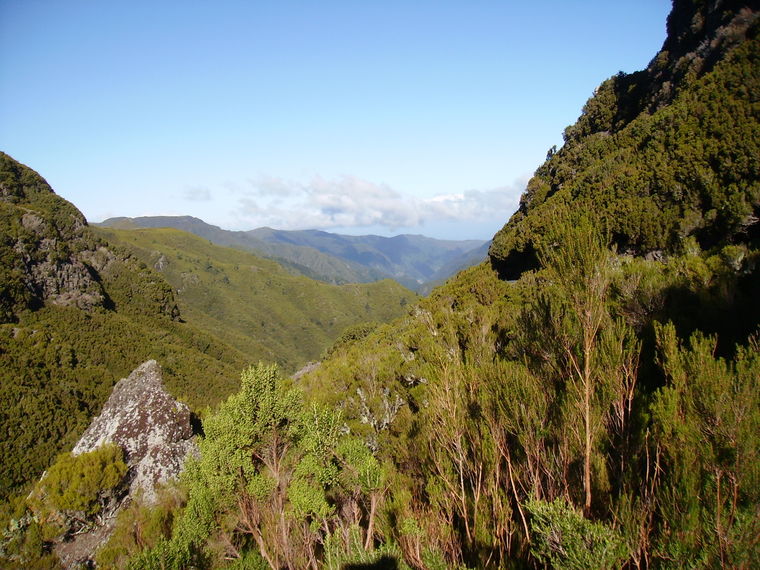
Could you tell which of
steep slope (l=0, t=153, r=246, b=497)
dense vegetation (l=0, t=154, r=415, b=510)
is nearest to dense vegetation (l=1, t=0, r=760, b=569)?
dense vegetation (l=0, t=154, r=415, b=510)

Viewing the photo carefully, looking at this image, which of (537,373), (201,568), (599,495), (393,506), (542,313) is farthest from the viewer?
(201,568)

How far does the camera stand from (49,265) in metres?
82.6

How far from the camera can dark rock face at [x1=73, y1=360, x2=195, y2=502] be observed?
2038 centimetres

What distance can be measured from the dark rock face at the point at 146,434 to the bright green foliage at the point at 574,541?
21.1 meters

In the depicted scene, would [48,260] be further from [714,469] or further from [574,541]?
[714,469]

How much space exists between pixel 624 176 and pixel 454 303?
14.8m

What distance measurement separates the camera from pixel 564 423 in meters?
6.57

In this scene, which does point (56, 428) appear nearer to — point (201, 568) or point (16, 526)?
point (16, 526)

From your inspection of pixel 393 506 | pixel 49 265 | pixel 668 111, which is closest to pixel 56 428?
pixel 49 265

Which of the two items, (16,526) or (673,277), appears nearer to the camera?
(673,277)

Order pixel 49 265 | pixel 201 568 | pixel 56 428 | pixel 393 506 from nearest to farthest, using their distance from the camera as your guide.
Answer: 1. pixel 393 506
2. pixel 201 568
3. pixel 56 428
4. pixel 49 265

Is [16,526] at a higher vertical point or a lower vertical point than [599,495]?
lower

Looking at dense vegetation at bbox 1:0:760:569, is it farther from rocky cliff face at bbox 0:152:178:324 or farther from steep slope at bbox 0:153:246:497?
rocky cliff face at bbox 0:152:178:324

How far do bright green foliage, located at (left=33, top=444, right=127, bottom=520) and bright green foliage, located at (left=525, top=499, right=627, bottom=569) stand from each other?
2174cm
